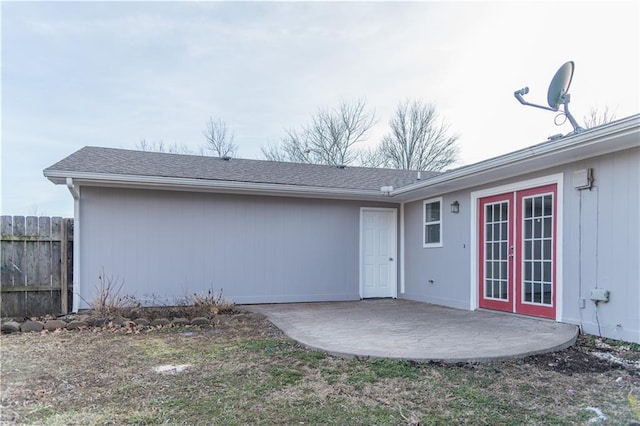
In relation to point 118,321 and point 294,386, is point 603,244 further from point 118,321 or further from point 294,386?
point 118,321

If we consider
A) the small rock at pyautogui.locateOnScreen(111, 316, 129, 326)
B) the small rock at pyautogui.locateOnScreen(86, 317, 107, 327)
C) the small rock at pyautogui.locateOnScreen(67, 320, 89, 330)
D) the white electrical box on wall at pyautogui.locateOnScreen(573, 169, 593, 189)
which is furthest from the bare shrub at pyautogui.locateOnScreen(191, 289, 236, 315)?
the white electrical box on wall at pyautogui.locateOnScreen(573, 169, 593, 189)

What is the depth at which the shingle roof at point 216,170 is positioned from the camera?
7.19 meters

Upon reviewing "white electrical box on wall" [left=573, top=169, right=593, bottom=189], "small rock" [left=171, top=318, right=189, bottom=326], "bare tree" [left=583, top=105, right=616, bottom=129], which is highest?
"bare tree" [left=583, top=105, right=616, bottom=129]

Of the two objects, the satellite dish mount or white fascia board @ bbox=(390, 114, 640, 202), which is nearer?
white fascia board @ bbox=(390, 114, 640, 202)

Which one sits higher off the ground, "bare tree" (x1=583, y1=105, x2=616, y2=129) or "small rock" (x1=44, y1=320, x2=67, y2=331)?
"bare tree" (x1=583, y1=105, x2=616, y2=129)

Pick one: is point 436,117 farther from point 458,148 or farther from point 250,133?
point 250,133

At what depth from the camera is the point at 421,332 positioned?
519 cm

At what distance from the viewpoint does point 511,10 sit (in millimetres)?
7473

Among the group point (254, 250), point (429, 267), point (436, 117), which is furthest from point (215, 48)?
point (436, 117)

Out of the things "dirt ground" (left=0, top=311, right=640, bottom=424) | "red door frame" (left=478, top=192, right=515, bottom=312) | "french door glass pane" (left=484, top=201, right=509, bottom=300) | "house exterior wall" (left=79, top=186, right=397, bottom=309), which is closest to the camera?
"dirt ground" (left=0, top=311, right=640, bottom=424)

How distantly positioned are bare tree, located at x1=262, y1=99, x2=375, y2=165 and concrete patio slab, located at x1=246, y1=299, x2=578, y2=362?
42.9 ft

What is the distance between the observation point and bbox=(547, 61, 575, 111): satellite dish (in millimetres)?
6234

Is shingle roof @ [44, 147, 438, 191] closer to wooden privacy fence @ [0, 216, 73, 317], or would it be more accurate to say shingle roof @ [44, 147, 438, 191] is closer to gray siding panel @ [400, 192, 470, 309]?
wooden privacy fence @ [0, 216, 73, 317]

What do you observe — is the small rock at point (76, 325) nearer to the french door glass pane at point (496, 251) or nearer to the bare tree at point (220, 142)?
the french door glass pane at point (496, 251)
